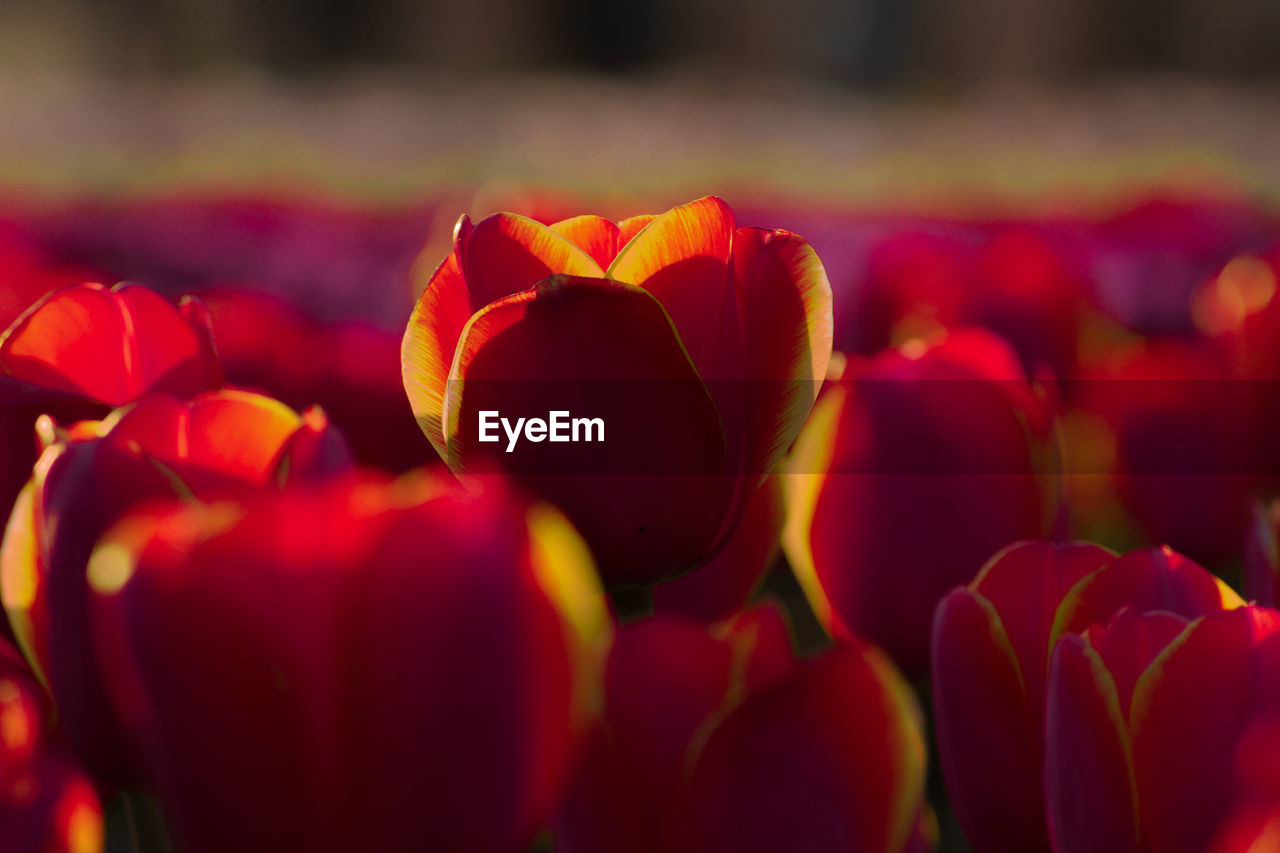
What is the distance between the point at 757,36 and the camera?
20.3 ft

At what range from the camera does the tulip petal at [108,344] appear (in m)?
0.27

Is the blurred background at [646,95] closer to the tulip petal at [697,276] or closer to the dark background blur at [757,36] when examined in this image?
the dark background blur at [757,36]

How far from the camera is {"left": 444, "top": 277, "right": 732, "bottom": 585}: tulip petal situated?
0.76 ft

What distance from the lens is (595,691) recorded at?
171 millimetres

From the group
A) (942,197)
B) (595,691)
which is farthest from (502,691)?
(942,197)

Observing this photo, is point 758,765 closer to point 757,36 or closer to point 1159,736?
point 1159,736

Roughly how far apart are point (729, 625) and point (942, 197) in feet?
7.58

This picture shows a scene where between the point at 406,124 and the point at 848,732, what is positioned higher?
the point at 848,732

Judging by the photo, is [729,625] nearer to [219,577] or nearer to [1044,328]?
[219,577]

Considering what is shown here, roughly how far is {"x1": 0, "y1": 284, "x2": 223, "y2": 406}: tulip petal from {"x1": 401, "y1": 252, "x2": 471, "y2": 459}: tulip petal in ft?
0.18

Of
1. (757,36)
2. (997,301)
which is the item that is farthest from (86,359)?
(757,36)

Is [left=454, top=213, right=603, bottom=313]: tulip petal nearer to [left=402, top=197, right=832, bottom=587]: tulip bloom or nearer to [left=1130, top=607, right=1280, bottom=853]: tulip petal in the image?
[left=402, top=197, right=832, bottom=587]: tulip bloom

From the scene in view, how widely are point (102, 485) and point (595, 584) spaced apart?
84mm

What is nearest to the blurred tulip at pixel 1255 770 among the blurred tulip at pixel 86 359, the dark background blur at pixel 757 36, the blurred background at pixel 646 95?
A: the blurred tulip at pixel 86 359
